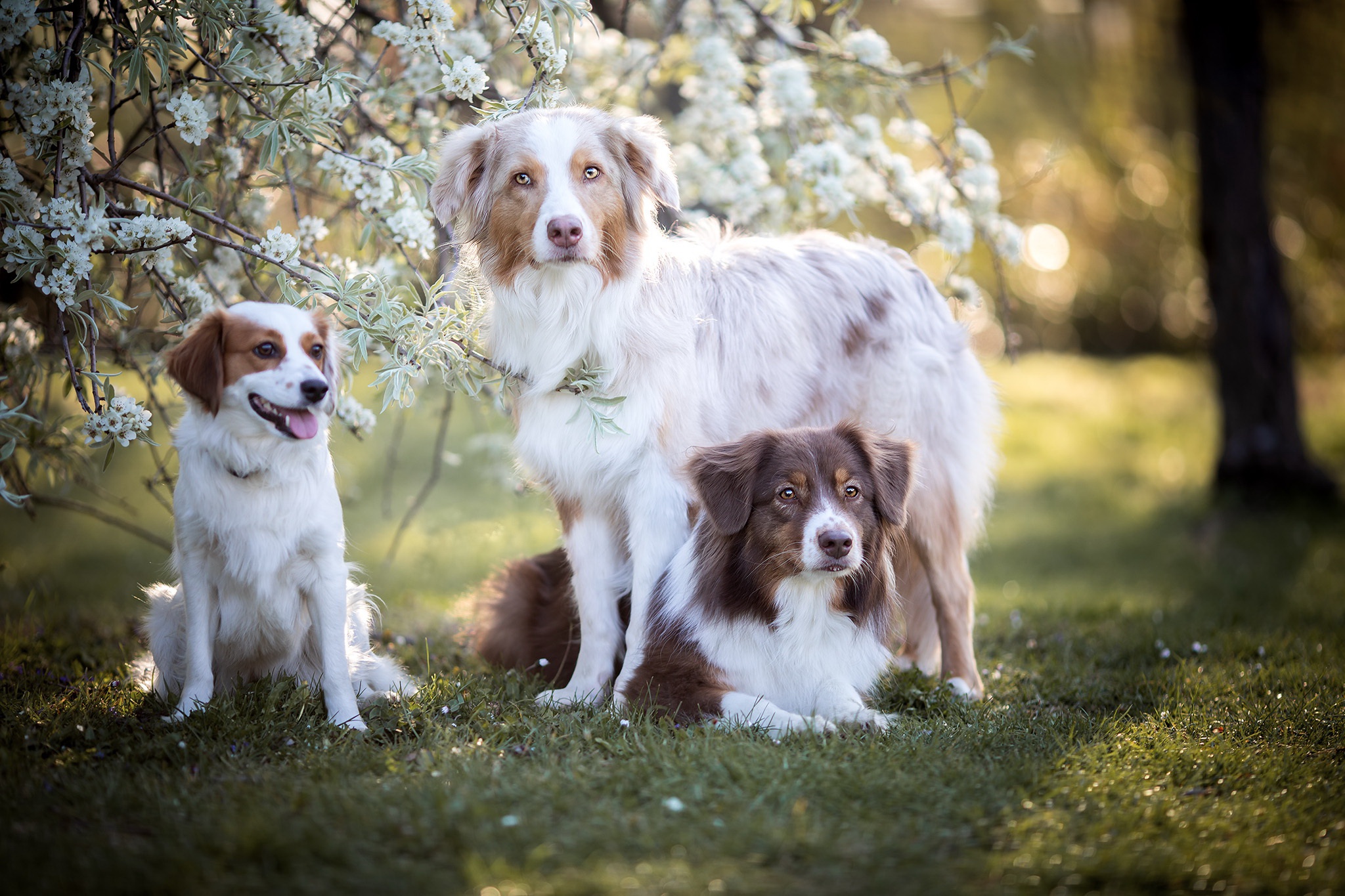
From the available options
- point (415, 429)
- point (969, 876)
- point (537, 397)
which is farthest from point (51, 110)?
point (415, 429)

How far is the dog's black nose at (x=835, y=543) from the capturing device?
380 centimetres

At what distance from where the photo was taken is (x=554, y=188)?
406cm

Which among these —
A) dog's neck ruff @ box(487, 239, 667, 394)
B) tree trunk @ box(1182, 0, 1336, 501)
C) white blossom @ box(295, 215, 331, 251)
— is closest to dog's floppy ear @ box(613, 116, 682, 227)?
dog's neck ruff @ box(487, 239, 667, 394)

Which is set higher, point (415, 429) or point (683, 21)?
point (683, 21)

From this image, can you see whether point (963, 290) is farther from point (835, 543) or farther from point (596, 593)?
point (596, 593)

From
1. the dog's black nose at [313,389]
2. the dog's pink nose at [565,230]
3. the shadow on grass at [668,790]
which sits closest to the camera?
the shadow on grass at [668,790]

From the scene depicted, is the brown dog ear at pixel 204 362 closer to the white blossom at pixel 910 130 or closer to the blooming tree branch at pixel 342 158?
the blooming tree branch at pixel 342 158

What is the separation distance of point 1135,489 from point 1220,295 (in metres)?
2.73

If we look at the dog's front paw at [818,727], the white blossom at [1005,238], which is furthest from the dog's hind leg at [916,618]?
the white blossom at [1005,238]

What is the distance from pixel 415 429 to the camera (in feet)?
44.7

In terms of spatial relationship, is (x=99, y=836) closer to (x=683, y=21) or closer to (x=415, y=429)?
(x=683, y=21)

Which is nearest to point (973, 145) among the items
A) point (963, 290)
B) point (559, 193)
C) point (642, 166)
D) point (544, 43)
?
point (963, 290)

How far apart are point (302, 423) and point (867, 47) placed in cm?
355

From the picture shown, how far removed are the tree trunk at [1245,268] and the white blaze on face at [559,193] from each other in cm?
731
